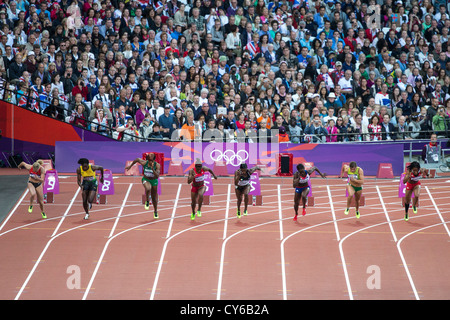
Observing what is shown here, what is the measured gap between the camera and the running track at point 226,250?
1513 cm

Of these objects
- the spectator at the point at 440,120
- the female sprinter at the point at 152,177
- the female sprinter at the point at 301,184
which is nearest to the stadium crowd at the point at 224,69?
the spectator at the point at 440,120

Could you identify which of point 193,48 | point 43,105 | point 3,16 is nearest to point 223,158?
point 193,48

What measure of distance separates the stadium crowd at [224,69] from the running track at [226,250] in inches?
127

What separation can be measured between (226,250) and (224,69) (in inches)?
414

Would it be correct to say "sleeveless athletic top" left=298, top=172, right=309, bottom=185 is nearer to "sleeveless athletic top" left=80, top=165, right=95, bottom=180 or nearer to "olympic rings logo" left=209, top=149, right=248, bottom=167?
"olympic rings logo" left=209, top=149, right=248, bottom=167

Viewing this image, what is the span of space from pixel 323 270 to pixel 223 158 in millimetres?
8635

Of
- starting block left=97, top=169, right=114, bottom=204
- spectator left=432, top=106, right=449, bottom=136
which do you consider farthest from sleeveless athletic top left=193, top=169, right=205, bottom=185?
A: spectator left=432, top=106, right=449, bottom=136

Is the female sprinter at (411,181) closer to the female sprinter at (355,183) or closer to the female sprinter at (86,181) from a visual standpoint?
the female sprinter at (355,183)

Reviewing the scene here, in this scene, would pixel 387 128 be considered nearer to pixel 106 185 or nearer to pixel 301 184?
pixel 301 184

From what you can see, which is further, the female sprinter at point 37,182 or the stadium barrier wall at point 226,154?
the stadium barrier wall at point 226,154

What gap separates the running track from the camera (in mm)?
15133

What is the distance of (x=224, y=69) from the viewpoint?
1041 inches

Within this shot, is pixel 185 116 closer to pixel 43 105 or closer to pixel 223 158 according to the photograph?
pixel 223 158

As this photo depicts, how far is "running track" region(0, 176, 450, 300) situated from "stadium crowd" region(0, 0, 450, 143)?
10.6ft
